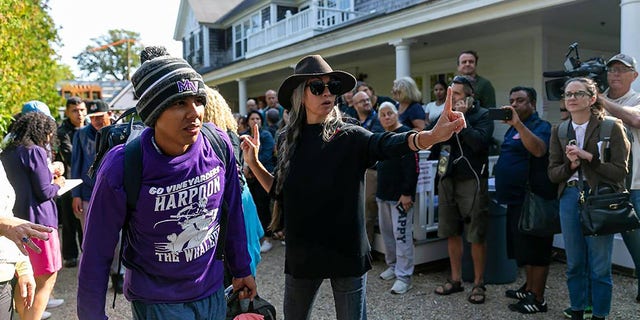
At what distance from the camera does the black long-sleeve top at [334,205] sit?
2.56m

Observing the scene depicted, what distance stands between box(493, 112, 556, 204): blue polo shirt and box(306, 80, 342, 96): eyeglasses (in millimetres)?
2284

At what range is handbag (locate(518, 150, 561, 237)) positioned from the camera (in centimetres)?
394

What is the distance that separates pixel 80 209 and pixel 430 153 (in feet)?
13.1

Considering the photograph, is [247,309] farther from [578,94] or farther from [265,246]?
[265,246]

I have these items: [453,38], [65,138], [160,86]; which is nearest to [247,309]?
[160,86]

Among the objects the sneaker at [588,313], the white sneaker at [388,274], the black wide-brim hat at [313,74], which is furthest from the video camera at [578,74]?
the white sneaker at [388,274]

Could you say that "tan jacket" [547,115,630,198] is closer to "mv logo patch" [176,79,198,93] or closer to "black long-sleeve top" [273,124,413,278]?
"black long-sleeve top" [273,124,413,278]

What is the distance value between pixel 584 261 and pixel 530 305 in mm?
700

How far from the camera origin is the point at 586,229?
3451 mm

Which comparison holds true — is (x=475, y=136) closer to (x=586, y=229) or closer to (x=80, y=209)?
(x=586, y=229)

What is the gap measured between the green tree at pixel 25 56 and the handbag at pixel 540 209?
4.99 meters

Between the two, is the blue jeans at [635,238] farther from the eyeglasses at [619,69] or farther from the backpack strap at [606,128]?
the eyeglasses at [619,69]

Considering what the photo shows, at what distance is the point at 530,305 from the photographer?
4.14 m

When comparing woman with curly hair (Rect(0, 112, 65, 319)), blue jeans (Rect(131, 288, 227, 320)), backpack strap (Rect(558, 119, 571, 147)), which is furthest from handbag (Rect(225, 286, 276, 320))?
backpack strap (Rect(558, 119, 571, 147))
